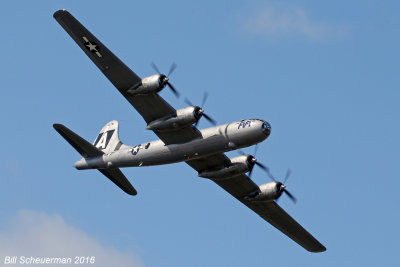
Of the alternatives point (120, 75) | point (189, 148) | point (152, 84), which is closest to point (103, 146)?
point (189, 148)

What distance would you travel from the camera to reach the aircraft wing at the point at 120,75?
46.8m

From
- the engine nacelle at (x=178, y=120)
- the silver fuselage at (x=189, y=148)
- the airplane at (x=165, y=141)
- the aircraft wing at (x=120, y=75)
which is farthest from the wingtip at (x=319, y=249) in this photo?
the engine nacelle at (x=178, y=120)

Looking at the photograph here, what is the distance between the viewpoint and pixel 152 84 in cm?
4719

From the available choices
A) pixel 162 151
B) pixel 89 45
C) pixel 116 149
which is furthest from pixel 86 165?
pixel 89 45

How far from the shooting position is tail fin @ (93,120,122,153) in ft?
181

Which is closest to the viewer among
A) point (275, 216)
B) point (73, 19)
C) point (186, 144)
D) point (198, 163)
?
point (73, 19)

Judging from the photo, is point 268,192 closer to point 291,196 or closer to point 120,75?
point 291,196

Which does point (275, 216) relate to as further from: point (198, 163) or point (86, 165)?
point (86, 165)

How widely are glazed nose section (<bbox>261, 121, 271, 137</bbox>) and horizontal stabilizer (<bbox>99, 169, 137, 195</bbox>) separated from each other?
1209 cm

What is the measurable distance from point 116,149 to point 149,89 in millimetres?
8393

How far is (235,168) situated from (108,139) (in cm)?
1015

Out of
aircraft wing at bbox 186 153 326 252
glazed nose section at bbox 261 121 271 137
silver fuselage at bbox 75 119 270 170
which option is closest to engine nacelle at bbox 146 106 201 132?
silver fuselage at bbox 75 119 270 170

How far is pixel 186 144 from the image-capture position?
49750 mm

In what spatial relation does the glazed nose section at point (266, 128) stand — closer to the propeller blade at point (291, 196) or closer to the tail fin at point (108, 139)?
the propeller blade at point (291, 196)
